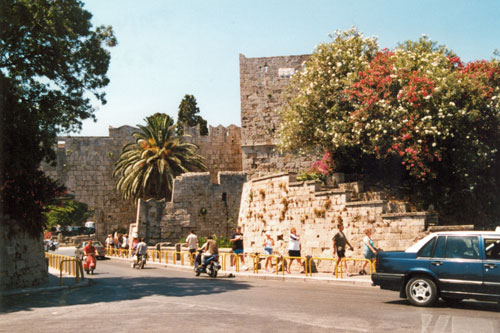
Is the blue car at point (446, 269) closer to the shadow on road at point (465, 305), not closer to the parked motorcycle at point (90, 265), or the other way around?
the shadow on road at point (465, 305)

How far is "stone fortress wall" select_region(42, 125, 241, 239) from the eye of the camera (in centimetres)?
4150

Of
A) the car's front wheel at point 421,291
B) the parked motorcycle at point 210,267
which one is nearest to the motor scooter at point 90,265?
the parked motorcycle at point 210,267

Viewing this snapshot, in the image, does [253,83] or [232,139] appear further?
[232,139]

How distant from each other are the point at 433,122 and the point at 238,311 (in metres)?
10.3

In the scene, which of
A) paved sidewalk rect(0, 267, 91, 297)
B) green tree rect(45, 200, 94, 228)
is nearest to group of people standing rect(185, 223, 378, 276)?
paved sidewalk rect(0, 267, 91, 297)

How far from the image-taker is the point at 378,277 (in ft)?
38.4

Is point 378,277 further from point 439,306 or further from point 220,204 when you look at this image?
point 220,204

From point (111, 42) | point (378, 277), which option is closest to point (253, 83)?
point (111, 42)

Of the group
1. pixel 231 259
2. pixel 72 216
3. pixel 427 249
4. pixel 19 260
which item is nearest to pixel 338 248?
pixel 427 249

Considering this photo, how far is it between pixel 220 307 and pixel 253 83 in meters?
23.7

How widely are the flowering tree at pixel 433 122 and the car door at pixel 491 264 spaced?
733 cm

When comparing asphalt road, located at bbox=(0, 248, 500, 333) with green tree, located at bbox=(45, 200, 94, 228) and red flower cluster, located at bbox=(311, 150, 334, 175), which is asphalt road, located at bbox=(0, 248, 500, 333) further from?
green tree, located at bbox=(45, 200, 94, 228)

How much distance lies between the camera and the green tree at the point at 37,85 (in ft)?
51.9

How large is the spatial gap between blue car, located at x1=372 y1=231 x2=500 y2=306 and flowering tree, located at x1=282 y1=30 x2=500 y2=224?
7.04 meters
